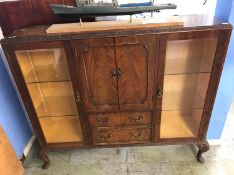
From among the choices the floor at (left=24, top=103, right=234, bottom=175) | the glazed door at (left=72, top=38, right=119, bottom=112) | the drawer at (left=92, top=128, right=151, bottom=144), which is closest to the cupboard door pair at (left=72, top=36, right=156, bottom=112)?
the glazed door at (left=72, top=38, right=119, bottom=112)

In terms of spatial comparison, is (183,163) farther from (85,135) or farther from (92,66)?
(92,66)

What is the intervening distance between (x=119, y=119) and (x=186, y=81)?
1.75 ft

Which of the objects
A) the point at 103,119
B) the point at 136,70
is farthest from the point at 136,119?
the point at 136,70

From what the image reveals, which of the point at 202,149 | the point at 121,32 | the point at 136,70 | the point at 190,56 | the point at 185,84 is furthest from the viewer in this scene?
the point at 202,149

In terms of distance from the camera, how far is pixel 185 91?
56.9 inches

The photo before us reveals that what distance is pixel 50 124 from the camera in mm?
1561

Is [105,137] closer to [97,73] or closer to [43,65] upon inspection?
[97,73]

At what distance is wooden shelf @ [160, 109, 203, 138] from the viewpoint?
1482mm

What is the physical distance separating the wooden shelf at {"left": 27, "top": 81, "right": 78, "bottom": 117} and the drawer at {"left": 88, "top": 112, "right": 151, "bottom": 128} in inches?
6.7

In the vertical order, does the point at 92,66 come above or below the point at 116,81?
above

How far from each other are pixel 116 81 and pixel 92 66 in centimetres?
17

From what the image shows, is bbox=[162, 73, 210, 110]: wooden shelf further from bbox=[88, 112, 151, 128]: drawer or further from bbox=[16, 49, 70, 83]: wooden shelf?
bbox=[16, 49, 70, 83]: wooden shelf

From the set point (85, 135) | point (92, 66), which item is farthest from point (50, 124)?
point (92, 66)

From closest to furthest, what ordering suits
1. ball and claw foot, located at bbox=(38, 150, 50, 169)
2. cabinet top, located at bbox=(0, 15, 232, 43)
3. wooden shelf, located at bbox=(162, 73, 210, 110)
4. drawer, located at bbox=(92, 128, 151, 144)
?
cabinet top, located at bbox=(0, 15, 232, 43)
wooden shelf, located at bbox=(162, 73, 210, 110)
drawer, located at bbox=(92, 128, 151, 144)
ball and claw foot, located at bbox=(38, 150, 50, 169)
